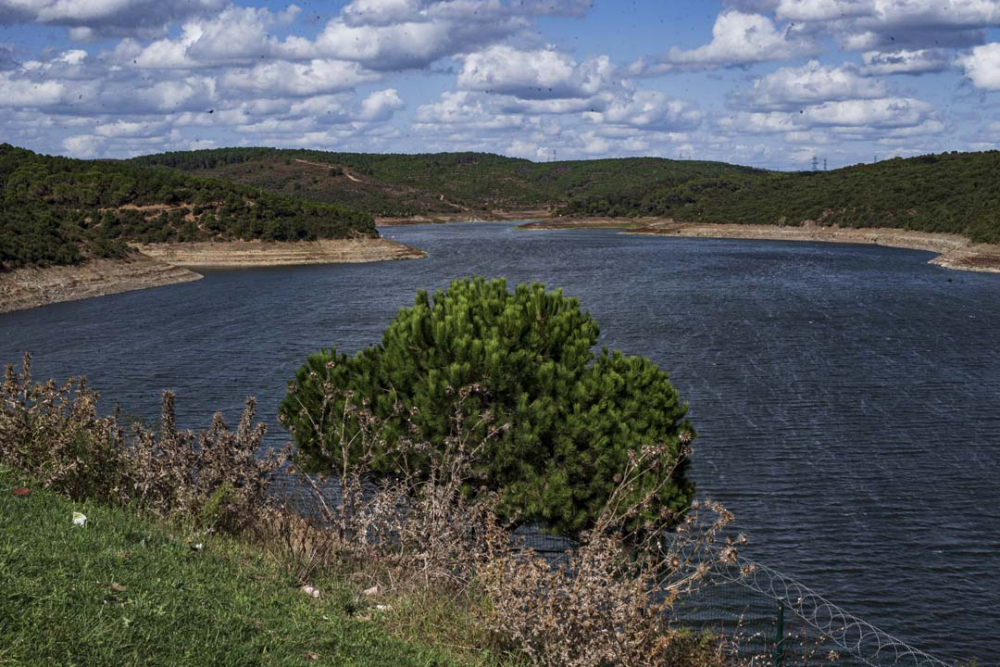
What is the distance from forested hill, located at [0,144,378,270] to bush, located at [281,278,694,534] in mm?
75395

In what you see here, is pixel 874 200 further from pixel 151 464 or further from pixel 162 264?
pixel 151 464

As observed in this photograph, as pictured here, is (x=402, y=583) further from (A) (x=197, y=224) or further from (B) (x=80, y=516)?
(A) (x=197, y=224)

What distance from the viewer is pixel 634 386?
650 inches

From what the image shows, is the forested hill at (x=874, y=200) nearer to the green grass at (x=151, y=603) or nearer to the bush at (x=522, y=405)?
the bush at (x=522, y=405)

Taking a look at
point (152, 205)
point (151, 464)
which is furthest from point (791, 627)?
point (152, 205)

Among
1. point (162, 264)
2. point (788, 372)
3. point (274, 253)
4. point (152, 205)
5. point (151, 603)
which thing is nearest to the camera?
point (151, 603)

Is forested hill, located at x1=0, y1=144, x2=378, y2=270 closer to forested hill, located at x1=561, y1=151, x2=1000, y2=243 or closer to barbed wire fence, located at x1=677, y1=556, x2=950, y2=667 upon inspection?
forested hill, located at x1=561, y1=151, x2=1000, y2=243

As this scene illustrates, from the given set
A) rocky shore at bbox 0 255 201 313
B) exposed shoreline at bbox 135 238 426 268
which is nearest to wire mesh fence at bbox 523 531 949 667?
rocky shore at bbox 0 255 201 313

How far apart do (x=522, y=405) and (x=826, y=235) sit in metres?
128

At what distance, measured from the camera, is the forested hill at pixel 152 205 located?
3898 inches

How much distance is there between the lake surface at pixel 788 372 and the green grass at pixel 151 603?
1194cm

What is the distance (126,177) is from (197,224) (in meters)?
14.4

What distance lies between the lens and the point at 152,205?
349 feet

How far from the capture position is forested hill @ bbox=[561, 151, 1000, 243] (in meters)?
118
